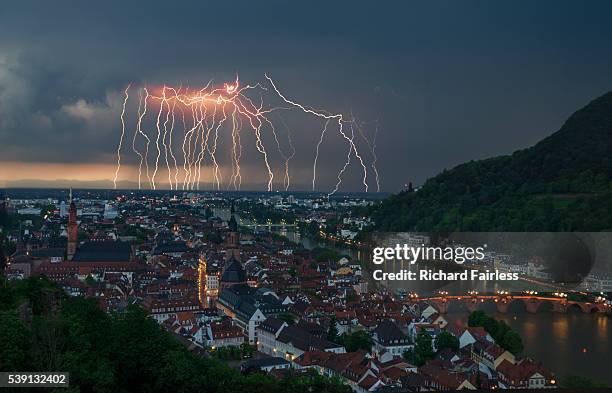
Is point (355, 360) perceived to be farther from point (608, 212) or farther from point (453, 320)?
point (608, 212)

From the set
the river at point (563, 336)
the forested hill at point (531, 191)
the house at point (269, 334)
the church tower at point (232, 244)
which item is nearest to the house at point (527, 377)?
the river at point (563, 336)

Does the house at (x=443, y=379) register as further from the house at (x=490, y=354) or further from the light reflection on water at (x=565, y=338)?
the light reflection on water at (x=565, y=338)

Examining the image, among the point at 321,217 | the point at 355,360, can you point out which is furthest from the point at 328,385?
the point at 321,217

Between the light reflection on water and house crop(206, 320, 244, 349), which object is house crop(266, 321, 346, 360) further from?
the light reflection on water

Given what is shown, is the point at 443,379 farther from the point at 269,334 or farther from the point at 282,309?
the point at 282,309

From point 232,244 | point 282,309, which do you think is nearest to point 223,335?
point 282,309
